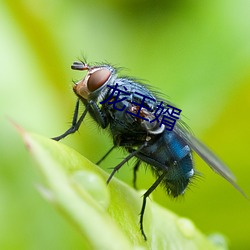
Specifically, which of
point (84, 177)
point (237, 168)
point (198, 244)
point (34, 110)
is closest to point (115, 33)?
point (34, 110)

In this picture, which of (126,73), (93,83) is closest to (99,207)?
(93,83)

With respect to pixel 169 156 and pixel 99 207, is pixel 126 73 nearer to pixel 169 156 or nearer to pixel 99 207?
pixel 169 156

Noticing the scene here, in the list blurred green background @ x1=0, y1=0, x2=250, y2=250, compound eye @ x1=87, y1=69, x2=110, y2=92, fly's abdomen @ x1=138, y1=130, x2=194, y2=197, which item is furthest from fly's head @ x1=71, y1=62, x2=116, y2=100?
blurred green background @ x1=0, y1=0, x2=250, y2=250

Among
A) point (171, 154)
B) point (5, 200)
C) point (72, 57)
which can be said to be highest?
point (171, 154)

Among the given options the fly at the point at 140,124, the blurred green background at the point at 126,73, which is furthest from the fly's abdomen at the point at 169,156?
the blurred green background at the point at 126,73

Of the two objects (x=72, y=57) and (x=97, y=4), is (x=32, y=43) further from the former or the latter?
(x=97, y=4)

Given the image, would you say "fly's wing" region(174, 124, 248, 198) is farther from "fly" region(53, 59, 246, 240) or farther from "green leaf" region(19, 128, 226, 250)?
"green leaf" region(19, 128, 226, 250)
